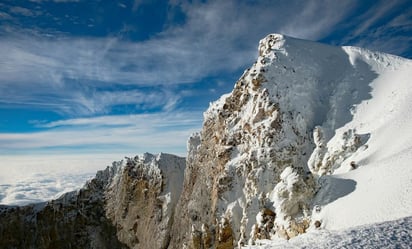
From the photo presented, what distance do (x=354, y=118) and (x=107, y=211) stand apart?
193ft

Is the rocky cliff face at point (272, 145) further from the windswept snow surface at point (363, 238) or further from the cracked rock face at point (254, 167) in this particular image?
the windswept snow surface at point (363, 238)

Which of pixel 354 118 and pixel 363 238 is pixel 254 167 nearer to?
pixel 354 118

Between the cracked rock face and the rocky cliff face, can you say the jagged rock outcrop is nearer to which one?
the rocky cliff face

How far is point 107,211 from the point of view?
77.0 meters

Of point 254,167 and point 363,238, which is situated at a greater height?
point 254,167

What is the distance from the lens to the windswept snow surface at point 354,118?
22406 millimetres

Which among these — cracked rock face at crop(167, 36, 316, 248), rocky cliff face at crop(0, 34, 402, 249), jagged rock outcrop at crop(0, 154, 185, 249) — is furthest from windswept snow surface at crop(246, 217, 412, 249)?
jagged rock outcrop at crop(0, 154, 185, 249)

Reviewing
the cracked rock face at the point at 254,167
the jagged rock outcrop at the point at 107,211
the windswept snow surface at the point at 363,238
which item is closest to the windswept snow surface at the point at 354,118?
the windswept snow surface at the point at 363,238

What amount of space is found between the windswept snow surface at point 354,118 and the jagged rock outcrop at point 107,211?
3470 centimetres

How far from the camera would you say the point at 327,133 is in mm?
36594

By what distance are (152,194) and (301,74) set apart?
40342 millimetres

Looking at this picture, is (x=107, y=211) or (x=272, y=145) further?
(x=107, y=211)

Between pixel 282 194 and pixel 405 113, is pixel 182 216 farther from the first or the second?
pixel 405 113

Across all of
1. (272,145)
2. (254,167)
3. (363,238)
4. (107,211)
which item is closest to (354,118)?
(272,145)
